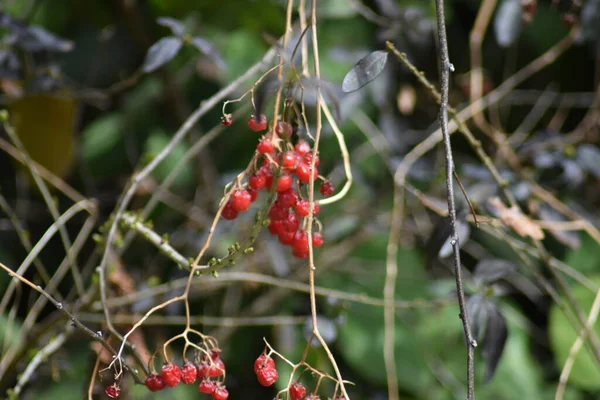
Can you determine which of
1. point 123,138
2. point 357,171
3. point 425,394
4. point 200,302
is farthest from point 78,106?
point 425,394

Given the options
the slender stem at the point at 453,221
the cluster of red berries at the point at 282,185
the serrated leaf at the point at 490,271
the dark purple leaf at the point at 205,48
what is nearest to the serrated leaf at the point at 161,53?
the dark purple leaf at the point at 205,48

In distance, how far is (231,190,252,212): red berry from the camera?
0.77m

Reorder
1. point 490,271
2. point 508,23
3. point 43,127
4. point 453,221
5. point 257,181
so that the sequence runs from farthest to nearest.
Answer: point 43,127, point 508,23, point 490,271, point 257,181, point 453,221

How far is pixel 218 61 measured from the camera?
1.11 metres

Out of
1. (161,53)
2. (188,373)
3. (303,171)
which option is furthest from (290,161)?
(161,53)

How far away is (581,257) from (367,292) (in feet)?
1.57

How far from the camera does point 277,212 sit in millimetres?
790

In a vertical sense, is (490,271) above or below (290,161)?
below

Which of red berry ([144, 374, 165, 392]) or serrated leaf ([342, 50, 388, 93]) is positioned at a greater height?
serrated leaf ([342, 50, 388, 93])

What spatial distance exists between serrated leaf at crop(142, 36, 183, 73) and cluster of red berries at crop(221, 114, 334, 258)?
A: 30 cm

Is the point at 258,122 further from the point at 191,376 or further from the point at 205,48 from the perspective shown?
the point at 205,48

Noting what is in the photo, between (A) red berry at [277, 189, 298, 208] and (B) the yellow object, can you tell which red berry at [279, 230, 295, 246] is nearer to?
(A) red berry at [277, 189, 298, 208]

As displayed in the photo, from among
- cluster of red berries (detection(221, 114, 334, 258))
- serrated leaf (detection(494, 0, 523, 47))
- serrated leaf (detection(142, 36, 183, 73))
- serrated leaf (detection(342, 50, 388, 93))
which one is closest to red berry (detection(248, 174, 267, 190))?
cluster of red berries (detection(221, 114, 334, 258))

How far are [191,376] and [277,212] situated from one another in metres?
0.20
